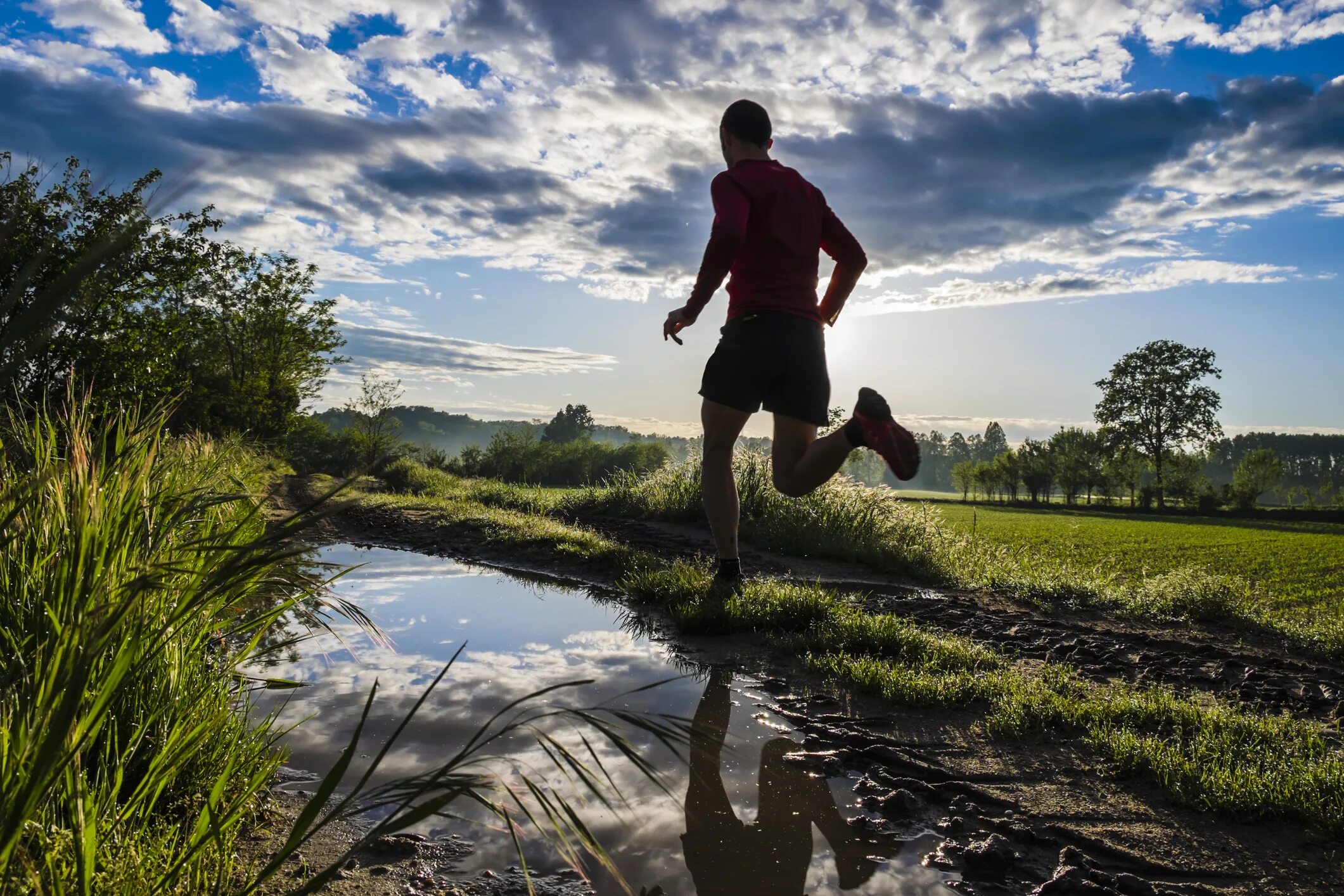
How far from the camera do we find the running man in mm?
4344

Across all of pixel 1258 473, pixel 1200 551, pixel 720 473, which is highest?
pixel 1258 473

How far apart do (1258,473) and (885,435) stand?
69.1m

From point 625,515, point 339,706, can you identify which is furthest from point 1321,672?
point 625,515

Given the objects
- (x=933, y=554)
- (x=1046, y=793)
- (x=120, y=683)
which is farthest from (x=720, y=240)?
(x=933, y=554)

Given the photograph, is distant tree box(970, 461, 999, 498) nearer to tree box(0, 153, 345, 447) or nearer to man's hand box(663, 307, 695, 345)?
tree box(0, 153, 345, 447)

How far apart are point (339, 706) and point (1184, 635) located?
516cm

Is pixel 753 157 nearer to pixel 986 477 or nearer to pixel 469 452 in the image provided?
pixel 469 452

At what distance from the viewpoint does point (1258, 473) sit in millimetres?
58031

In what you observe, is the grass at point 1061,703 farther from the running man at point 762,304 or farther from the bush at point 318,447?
the bush at point 318,447

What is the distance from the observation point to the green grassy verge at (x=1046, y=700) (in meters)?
2.28

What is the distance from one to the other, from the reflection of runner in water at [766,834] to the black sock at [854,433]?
1522 mm

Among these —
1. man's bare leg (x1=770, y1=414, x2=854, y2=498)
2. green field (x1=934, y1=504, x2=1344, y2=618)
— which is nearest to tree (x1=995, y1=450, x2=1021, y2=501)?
green field (x1=934, y1=504, x2=1344, y2=618)

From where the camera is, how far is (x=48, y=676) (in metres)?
1.26

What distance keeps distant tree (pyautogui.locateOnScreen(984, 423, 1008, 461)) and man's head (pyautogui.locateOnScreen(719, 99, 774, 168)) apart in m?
154
